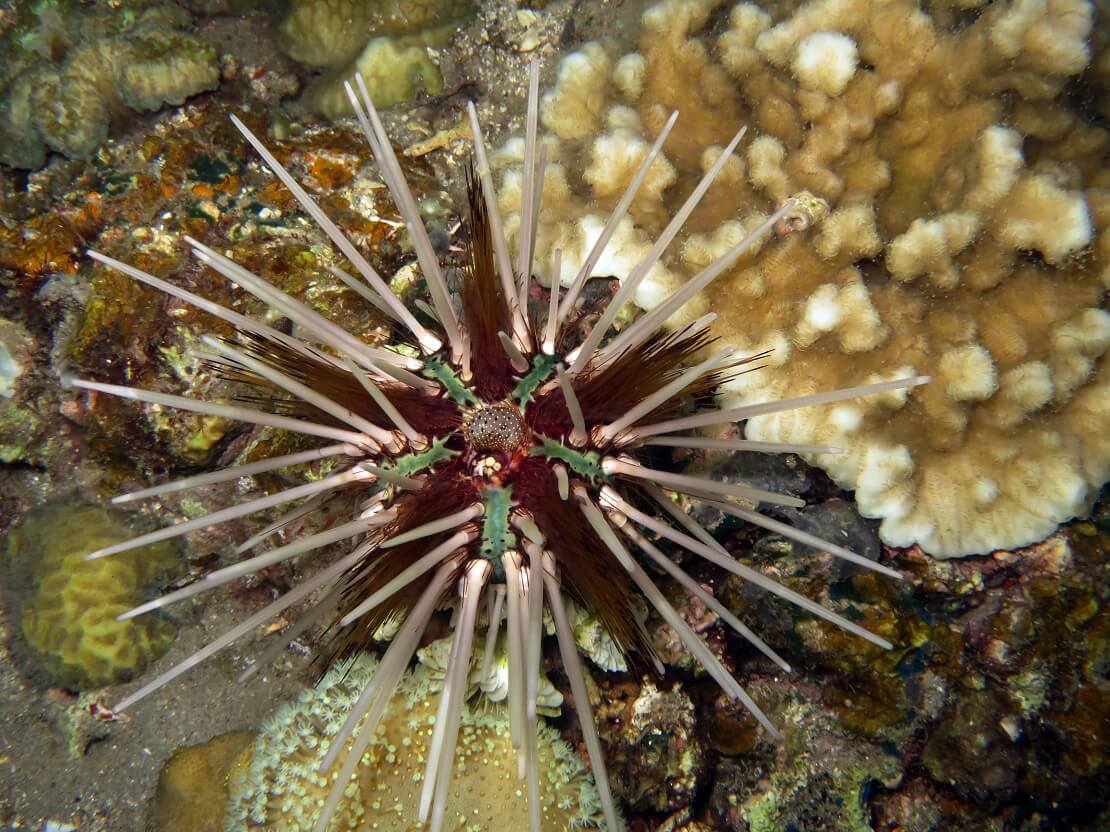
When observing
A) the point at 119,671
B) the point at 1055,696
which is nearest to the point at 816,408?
the point at 1055,696

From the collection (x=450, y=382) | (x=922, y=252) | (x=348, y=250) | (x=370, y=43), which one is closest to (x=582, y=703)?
(x=450, y=382)

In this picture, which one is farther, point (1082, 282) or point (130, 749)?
point (130, 749)

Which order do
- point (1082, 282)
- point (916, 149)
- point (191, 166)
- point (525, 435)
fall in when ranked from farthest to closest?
point (191, 166) < point (916, 149) < point (1082, 282) < point (525, 435)

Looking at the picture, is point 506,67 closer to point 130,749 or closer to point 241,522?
point 241,522

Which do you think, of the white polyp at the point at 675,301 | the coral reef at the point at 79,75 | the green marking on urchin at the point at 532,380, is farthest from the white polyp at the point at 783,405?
the coral reef at the point at 79,75

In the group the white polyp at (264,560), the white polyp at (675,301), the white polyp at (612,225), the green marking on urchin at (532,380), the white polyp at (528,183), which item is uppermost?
the white polyp at (528,183)

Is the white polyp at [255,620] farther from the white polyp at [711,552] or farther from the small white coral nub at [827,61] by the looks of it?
the small white coral nub at [827,61]
